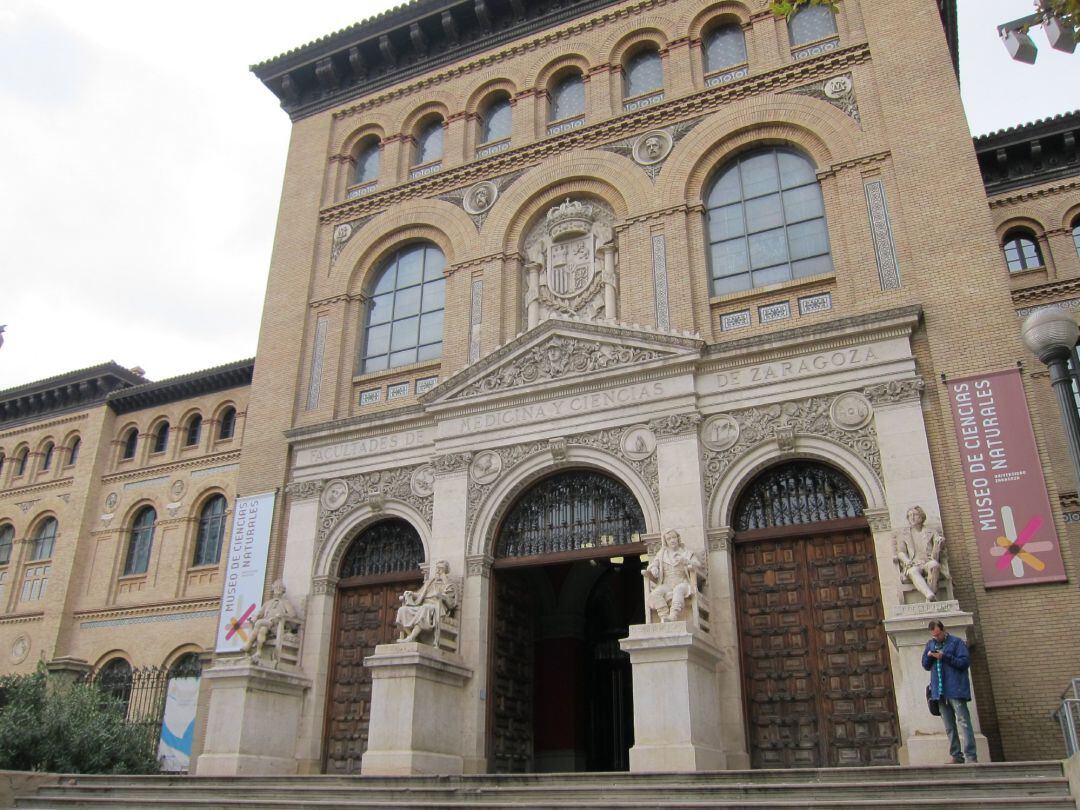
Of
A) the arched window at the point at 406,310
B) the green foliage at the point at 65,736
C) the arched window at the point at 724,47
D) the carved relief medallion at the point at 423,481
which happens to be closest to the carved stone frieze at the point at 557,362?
the carved relief medallion at the point at 423,481

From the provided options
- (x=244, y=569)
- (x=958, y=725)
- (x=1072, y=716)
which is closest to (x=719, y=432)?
(x=958, y=725)

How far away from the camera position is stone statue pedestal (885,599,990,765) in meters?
12.8

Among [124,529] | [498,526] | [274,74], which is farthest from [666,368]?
[124,529]

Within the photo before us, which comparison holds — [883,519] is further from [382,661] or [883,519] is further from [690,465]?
[382,661]

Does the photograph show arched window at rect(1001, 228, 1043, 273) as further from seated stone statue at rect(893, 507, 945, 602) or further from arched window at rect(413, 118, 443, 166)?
arched window at rect(413, 118, 443, 166)

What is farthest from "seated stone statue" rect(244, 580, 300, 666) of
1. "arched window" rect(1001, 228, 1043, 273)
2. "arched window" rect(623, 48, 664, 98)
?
"arched window" rect(1001, 228, 1043, 273)

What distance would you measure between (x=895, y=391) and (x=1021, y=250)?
10.3 metres

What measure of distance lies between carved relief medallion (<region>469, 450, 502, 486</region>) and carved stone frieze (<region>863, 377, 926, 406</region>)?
688 cm

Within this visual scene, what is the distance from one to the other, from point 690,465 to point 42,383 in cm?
2646

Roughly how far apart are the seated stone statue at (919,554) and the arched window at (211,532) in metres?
20.5

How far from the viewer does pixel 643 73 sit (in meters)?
21.5

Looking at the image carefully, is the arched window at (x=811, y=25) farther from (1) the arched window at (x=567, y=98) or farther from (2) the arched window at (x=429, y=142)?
(2) the arched window at (x=429, y=142)

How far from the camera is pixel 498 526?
1822 centimetres

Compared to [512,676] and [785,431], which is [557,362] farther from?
[512,676]
